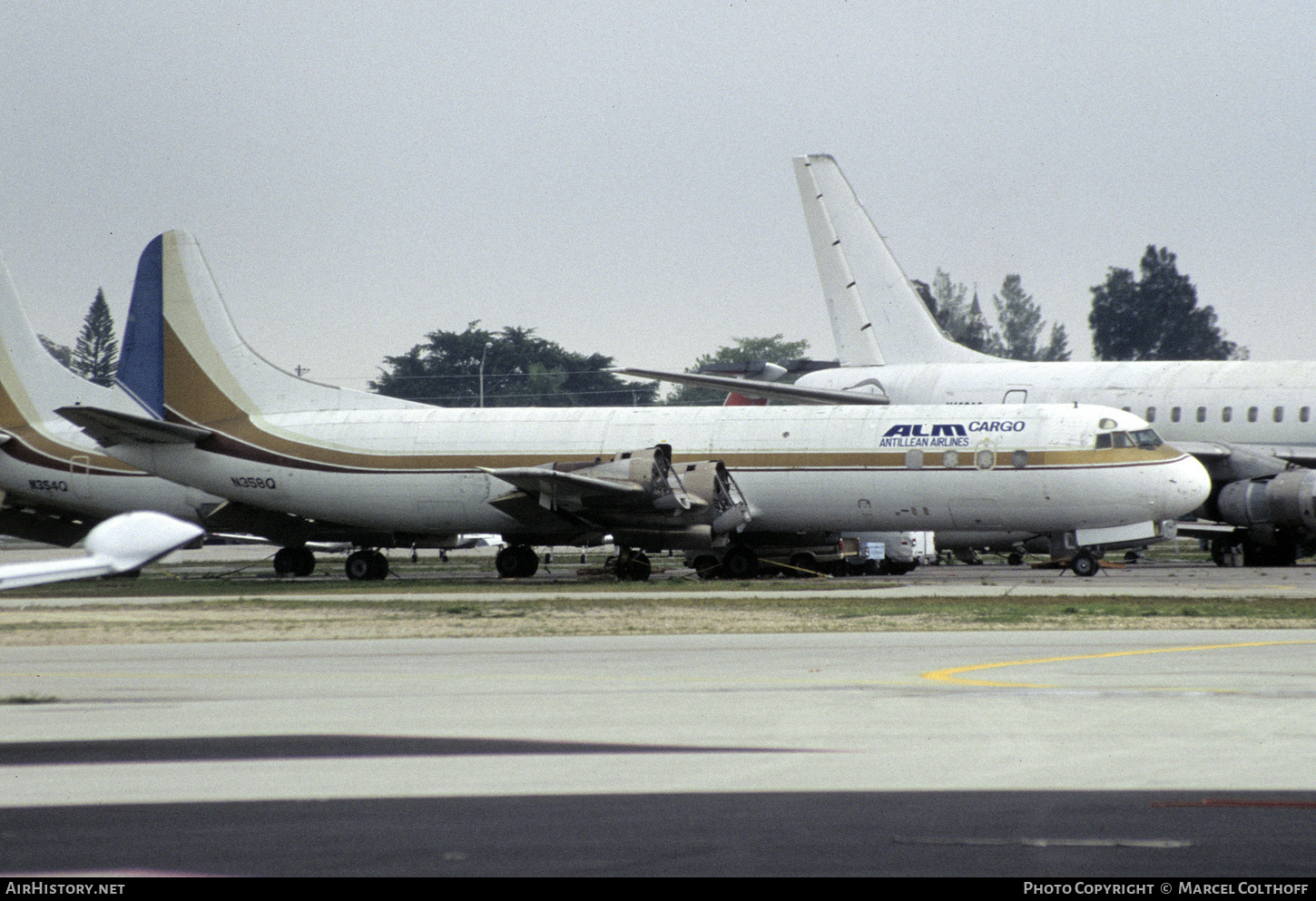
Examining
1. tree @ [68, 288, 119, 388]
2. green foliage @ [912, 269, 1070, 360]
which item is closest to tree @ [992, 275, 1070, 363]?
green foliage @ [912, 269, 1070, 360]

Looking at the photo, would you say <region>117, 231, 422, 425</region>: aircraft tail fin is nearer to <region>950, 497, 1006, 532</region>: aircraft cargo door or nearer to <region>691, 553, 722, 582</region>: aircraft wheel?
<region>691, 553, 722, 582</region>: aircraft wheel

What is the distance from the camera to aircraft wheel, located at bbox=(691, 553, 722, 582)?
4059 centimetres

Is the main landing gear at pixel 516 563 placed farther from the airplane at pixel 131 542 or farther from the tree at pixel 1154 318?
the tree at pixel 1154 318

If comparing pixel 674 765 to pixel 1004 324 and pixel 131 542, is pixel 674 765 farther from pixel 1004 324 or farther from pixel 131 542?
pixel 1004 324

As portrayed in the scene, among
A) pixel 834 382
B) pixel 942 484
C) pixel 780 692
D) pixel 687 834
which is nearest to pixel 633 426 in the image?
pixel 942 484

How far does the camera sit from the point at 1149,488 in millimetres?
35875

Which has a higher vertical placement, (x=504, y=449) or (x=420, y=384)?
(x=420, y=384)

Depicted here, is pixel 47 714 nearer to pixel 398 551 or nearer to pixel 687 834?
pixel 687 834

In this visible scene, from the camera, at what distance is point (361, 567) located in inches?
1692

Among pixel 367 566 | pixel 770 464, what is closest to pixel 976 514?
pixel 770 464

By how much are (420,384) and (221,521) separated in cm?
9499

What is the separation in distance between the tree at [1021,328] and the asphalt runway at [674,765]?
15553 cm

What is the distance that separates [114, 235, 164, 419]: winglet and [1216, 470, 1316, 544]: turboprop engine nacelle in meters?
30.9

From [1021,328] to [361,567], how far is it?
14083 cm
